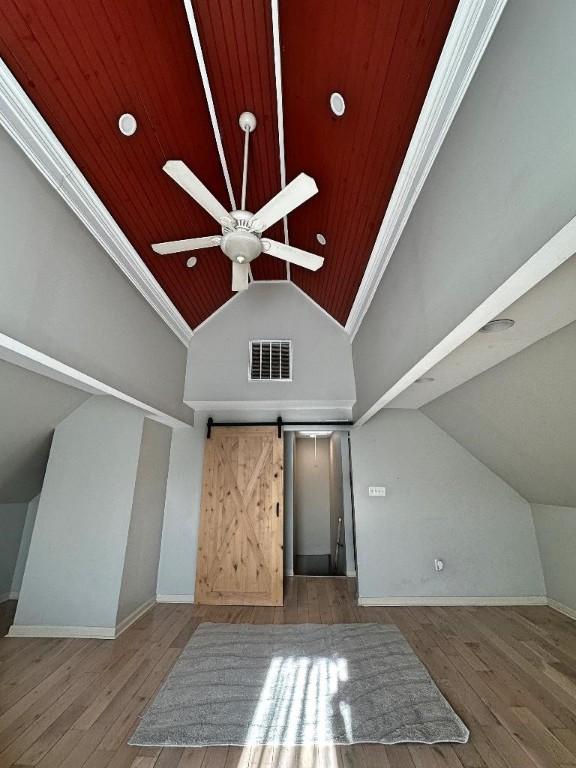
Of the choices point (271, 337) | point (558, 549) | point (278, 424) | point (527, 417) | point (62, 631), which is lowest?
point (62, 631)

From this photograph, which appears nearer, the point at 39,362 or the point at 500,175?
the point at 500,175

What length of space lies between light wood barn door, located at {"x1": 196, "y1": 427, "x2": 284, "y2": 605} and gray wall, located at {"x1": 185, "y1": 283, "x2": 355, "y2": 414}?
712 millimetres

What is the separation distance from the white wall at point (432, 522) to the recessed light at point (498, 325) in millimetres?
2670

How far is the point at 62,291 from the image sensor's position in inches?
88.5

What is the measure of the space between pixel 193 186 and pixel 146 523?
3.78m

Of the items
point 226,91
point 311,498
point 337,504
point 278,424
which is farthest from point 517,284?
point 311,498

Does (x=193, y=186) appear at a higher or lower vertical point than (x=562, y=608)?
higher

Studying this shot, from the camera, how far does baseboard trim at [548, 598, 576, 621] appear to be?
12.3 feet

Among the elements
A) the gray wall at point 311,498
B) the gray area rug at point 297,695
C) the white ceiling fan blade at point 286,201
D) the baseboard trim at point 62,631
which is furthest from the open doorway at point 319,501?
the white ceiling fan blade at point 286,201

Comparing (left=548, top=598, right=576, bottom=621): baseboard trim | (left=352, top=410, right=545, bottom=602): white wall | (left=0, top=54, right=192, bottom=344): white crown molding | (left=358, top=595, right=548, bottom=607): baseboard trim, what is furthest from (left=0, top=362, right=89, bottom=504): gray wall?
(left=548, top=598, right=576, bottom=621): baseboard trim

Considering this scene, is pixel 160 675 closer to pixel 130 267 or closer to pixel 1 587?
pixel 1 587

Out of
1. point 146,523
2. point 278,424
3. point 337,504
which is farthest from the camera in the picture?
point 337,504

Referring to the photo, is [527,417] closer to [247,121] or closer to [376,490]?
[376,490]

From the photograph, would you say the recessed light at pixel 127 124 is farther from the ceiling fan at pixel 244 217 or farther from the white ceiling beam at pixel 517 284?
the white ceiling beam at pixel 517 284
